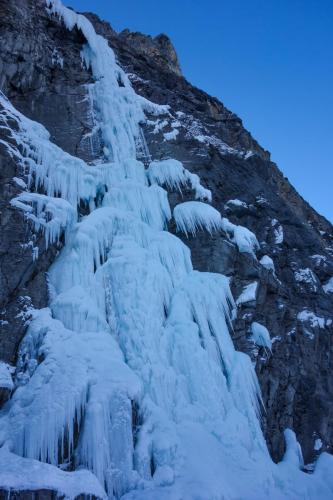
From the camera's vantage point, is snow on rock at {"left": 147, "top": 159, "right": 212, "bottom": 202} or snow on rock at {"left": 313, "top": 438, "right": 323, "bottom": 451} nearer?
snow on rock at {"left": 313, "top": 438, "right": 323, "bottom": 451}

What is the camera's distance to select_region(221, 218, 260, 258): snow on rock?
11773 mm

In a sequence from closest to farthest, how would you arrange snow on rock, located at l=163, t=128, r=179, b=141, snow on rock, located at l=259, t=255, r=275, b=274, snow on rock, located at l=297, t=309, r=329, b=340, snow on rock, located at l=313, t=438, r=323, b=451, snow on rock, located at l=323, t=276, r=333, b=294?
snow on rock, located at l=313, t=438, r=323, b=451 < snow on rock, located at l=297, t=309, r=329, b=340 < snow on rock, located at l=259, t=255, r=275, b=274 < snow on rock, located at l=323, t=276, r=333, b=294 < snow on rock, located at l=163, t=128, r=179, b=141

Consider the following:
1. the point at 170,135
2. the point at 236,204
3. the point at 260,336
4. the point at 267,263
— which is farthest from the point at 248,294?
the point at 170,135

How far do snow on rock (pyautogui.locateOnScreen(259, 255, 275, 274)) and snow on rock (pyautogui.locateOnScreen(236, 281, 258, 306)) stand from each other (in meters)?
1.13

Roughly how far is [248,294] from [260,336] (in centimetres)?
111

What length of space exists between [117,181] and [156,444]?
708 cm

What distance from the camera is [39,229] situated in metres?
9.14

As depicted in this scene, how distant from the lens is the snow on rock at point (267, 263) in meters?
12.4

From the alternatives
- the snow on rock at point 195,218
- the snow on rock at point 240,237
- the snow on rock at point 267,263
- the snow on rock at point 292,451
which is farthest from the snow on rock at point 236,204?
the snow on rock at point 292,451

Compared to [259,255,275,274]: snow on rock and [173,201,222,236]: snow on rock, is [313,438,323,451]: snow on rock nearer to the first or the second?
[259,255,275,274]: snow on rock

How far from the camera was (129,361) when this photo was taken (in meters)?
8.51

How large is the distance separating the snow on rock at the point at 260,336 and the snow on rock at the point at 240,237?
6.93 ft

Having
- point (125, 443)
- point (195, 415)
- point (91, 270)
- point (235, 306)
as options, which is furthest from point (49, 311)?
point (235, 306)

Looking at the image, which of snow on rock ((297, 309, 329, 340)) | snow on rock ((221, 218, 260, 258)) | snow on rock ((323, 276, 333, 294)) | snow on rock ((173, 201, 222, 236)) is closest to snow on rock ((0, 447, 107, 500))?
snow on rock ((173, 201, 222, 236))
